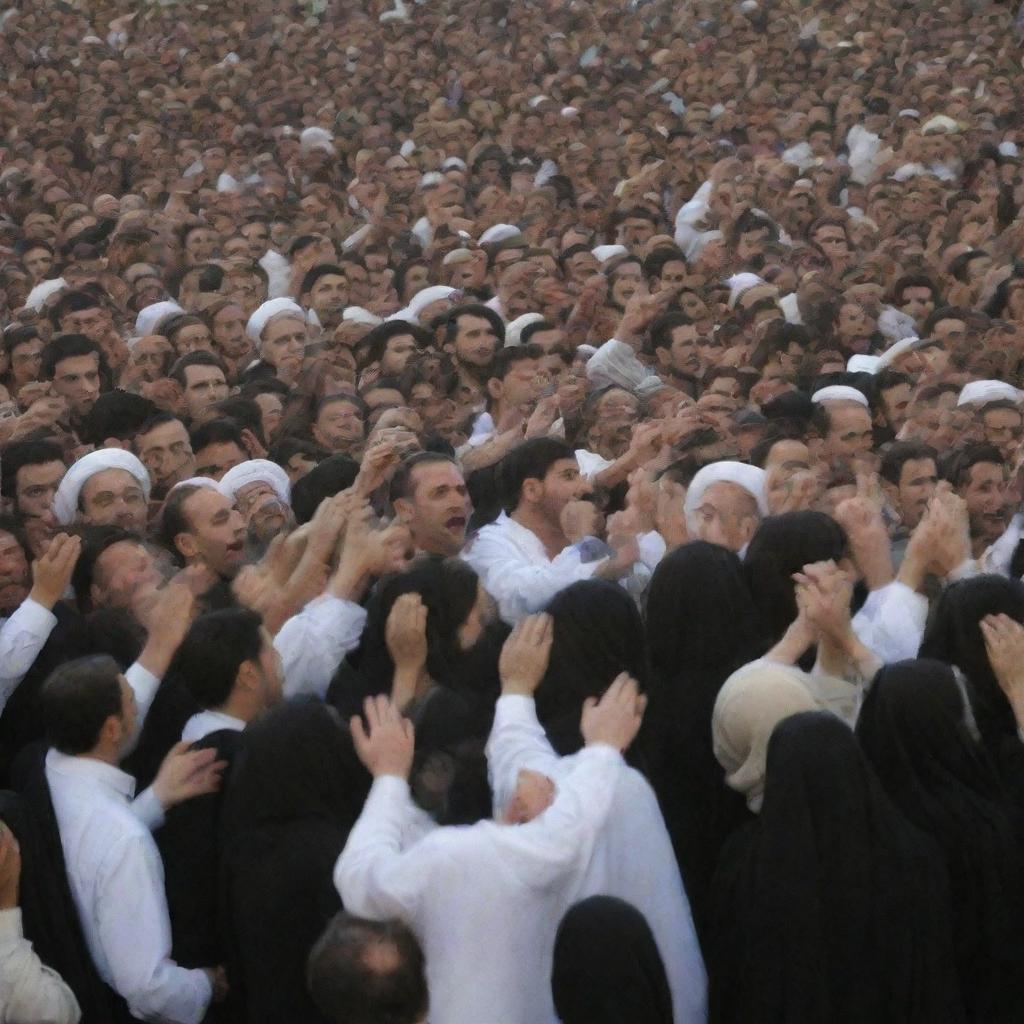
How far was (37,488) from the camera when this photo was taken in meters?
6.24

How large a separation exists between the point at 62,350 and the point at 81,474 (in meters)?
1.70

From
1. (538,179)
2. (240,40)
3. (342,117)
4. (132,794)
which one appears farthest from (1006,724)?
(240,40)

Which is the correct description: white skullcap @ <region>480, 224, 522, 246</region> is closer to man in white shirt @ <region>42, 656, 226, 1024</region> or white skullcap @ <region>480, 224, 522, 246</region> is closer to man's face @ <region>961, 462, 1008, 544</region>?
man's face @ <region>961, 462, 1008, 544</region>

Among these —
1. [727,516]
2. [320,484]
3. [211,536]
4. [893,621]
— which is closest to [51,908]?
[211,536]

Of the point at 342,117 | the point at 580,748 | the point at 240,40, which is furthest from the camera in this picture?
the point at 240,40

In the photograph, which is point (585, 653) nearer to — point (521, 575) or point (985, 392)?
point (521, 575)

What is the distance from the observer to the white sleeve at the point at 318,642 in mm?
4695

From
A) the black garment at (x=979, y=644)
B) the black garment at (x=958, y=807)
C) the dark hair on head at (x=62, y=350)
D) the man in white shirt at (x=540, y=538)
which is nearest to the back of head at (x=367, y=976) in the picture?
the black garment at (x=958, y=807)

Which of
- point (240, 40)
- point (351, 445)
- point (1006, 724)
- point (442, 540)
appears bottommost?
point (240, 40)

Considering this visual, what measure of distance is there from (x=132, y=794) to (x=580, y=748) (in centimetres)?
97

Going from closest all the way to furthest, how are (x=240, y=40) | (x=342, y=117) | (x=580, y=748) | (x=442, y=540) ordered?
(x=580, y=748), (x=442, y=540), (x=342, y=117), (x=240, y=40)

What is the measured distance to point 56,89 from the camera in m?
16.0

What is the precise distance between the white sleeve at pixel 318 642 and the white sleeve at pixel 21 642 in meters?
0.57

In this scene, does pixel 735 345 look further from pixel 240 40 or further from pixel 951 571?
pixel 240 40
